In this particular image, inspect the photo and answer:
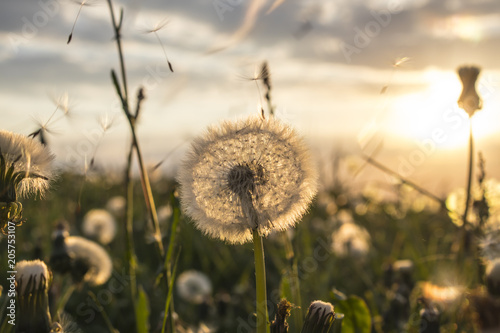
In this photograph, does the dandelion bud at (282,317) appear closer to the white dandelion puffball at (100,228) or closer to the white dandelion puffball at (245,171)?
the white dandelion puffball at (245,171)

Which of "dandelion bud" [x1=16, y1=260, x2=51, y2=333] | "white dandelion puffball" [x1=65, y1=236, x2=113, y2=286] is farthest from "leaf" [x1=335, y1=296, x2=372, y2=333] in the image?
"white dandelion puffball" [x1=65, y1=236, x2=113, y2=286]

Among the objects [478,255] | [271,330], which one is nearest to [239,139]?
[271,330]

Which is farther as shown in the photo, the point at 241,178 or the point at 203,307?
the point at 203,307

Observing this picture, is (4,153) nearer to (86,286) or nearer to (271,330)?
(271,330)

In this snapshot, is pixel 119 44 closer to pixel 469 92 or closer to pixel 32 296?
pixel 32 296

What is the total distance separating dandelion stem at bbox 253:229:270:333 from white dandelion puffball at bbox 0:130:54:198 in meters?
0.73

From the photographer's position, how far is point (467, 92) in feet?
6.92

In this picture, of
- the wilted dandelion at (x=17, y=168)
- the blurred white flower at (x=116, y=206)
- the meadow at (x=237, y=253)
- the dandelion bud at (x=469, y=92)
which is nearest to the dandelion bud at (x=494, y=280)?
the meadow at (x=237, y=253)

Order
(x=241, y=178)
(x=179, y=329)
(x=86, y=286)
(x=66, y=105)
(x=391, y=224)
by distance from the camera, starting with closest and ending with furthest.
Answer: (x=241, y=178), (x=66, y=105), (x=179, y=329), (x=86, y=286), (x=391, y=224)

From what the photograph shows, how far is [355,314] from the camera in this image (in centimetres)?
223

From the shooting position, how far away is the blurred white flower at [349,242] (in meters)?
4.74

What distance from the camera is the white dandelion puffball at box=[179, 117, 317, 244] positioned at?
5.49 ft

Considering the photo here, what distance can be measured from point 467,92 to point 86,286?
3.35 metres

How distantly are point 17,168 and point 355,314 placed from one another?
1.57 m
